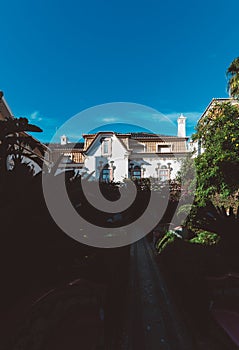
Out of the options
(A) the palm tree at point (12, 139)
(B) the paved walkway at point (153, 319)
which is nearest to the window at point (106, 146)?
(B) the paved walkway at point (153, 319)

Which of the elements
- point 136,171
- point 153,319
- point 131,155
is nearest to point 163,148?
point 131,155

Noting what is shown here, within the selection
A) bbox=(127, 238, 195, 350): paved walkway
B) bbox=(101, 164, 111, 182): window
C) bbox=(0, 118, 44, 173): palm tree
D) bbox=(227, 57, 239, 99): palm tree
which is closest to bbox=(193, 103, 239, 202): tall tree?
bbox=(227, 57, 239, 99): palm tree

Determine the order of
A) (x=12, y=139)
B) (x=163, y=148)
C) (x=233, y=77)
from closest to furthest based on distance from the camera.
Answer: (x=12, y=139) < (x=233, y=77) < (x=163, y=148)

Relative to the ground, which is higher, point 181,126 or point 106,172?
point 181,126

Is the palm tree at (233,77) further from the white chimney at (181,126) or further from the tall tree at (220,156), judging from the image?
the white chimney at (181,126)

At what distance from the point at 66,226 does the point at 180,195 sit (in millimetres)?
14172

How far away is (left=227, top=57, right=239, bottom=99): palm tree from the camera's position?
10065 millimetres

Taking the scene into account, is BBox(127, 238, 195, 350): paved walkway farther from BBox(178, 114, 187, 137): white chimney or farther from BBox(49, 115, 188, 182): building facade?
BBox(178, 114, 187, 137): white chimney

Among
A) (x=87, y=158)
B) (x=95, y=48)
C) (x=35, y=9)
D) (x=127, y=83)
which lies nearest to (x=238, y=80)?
(x=127, y=83)

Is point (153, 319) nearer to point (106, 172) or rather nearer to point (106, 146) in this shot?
point (106, 172)

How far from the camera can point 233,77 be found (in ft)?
33.9

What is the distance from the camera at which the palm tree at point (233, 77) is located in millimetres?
10065

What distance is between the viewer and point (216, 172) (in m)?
11.0

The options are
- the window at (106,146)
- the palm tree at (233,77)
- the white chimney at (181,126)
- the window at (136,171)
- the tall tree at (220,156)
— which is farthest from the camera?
the white chimney at (181,126)
